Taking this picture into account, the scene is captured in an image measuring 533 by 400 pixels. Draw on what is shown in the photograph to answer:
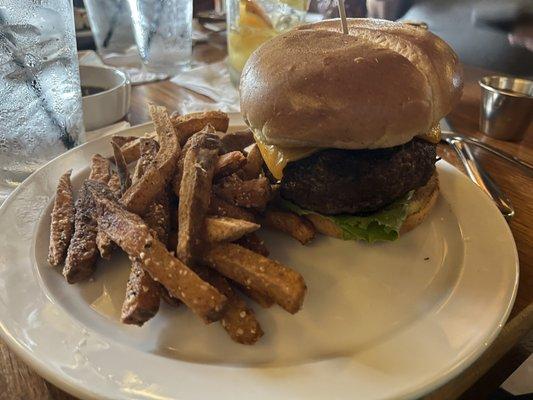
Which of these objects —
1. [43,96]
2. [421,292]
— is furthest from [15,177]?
[421,292]

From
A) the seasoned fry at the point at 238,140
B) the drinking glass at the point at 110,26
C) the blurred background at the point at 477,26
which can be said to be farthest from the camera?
the blurred background at the point at 477,26

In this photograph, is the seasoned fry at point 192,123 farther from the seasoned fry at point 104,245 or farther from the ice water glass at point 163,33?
the ice water glass at point 163,33

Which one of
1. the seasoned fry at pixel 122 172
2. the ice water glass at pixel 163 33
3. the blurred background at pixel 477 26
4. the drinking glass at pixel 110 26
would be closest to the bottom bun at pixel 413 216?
the seasoned fry at pixel 122 172

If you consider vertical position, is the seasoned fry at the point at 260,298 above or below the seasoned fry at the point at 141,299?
below

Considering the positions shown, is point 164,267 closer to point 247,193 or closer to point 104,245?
point 104,245

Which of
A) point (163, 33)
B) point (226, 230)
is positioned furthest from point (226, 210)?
point (163, 33)

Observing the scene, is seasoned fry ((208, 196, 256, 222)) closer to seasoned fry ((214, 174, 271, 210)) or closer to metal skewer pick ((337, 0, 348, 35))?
seasoned fry ((214, 174, 271, 210))

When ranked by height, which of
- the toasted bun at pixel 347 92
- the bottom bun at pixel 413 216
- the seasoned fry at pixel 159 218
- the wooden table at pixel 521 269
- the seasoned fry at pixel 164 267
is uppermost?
the toasted bun at pixel 347 92
